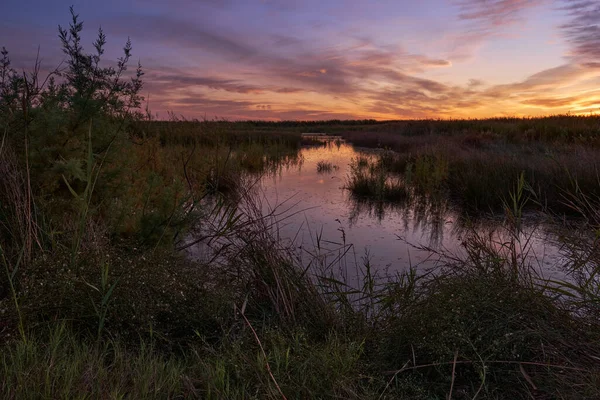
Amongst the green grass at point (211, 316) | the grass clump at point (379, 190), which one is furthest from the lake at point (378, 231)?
the green grass at point (211, 316)

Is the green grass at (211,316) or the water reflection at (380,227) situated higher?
the green grass at (211,316)

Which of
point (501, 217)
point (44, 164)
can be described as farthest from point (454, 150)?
point (44, 164)

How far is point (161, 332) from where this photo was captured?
8.28ft

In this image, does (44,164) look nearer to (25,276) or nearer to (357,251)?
(25,276)

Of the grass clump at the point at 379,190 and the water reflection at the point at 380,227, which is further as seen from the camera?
the grass clump at the point at 379,190

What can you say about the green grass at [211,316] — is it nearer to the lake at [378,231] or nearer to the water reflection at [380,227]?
the lake at [378,231]

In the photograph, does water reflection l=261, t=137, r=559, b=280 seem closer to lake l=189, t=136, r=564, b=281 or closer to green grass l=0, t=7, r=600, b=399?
lake l=189, t=136, r=564, b=281

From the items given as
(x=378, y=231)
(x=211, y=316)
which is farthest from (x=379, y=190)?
(x=211, y=316)

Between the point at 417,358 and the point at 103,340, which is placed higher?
the point at 103,340

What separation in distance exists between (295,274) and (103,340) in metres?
1.41

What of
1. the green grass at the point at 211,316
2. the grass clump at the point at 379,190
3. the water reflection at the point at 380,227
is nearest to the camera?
the green grass at the point at 211,316

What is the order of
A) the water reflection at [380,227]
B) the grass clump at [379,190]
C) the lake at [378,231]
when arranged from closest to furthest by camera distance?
the lake at [378,231], the water reflection at [380,227], the grass clump at [379,190]

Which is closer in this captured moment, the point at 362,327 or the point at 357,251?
the point at 362,327

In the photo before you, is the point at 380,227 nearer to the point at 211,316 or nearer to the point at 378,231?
the point at 378,231
